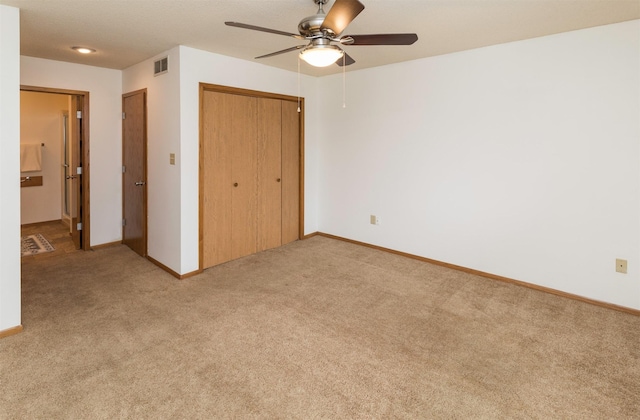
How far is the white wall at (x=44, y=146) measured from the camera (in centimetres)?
581

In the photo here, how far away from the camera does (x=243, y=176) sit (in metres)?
4.44

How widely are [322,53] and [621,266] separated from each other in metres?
3.03

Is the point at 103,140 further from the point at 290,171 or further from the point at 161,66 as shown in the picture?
the point at 290,171

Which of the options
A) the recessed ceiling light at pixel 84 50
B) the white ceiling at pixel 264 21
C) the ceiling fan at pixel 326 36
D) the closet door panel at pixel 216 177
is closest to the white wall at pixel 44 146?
the recessed ceiling light at pixel 84 50

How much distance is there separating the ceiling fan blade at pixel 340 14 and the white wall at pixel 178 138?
2137mm

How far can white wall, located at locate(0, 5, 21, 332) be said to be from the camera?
256 centimetres

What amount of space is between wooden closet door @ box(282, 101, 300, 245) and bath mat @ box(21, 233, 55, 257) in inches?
120

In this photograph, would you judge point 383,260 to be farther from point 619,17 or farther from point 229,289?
point 619,17

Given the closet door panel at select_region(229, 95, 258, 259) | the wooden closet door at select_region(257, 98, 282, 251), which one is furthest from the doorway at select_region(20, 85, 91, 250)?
the wooden closet door at select_region(257, 98, 282, 251)

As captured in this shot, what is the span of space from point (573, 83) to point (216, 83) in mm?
3394

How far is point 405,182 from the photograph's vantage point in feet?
14.7

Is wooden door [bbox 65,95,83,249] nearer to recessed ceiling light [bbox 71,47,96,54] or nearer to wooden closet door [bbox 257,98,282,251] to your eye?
recessed ceiling light [bbox 71,47,96,54]

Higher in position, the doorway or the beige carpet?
the doorway

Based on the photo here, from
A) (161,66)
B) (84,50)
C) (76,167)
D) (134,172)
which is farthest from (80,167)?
(161,66)
